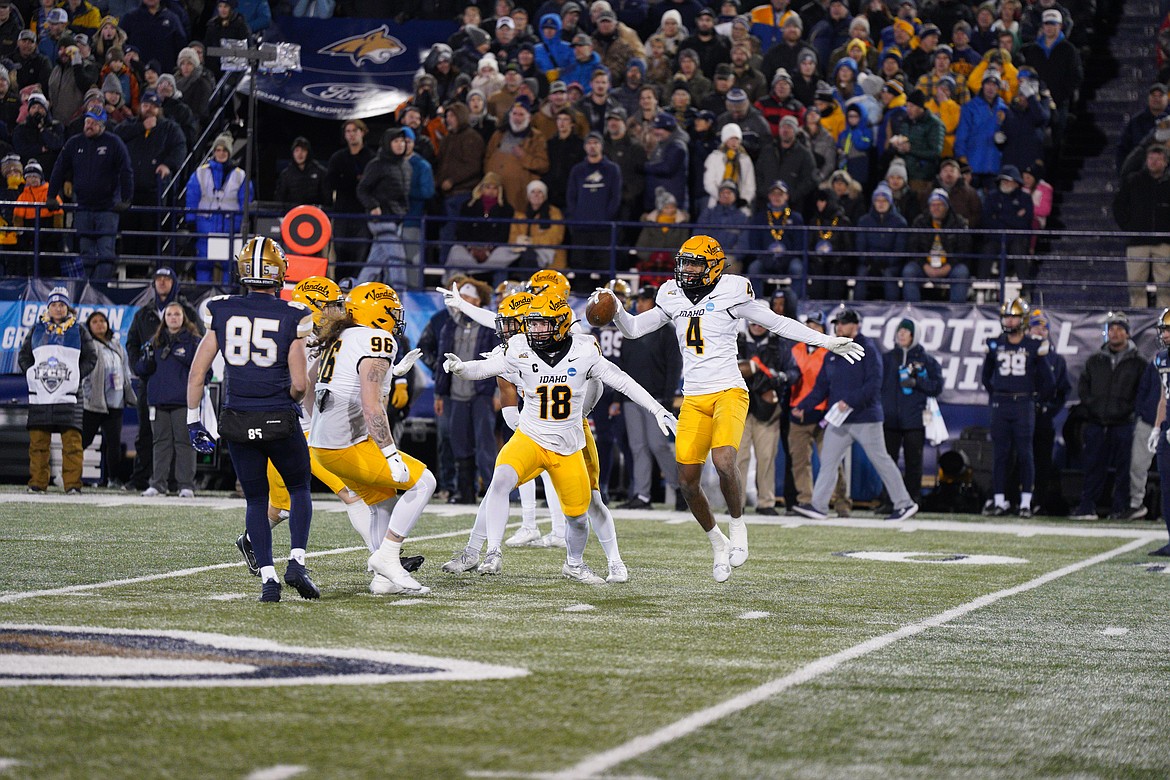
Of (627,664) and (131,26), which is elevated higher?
(131,26)

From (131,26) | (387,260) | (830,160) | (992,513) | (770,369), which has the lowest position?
(992,513)

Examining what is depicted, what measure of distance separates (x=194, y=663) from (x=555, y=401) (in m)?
3.49

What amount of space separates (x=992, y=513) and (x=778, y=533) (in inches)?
148

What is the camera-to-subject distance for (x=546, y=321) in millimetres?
9203

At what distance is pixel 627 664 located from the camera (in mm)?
6609

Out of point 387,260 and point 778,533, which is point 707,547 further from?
point 387,260

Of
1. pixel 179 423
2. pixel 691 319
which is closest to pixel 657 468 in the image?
pixel 179 423

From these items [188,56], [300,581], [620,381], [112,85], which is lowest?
[300,581]

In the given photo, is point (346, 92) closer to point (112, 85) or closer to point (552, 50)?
point (552, 50)

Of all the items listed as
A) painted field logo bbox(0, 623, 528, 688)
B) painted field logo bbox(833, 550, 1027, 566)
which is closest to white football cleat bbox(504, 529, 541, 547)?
painted field logo bbox(833, 550, 1027, 566)

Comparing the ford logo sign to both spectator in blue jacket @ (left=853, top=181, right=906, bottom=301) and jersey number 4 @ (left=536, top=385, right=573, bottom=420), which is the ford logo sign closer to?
spectator in blue jacket @ (left=853, top=181, right=906, bottom=301)

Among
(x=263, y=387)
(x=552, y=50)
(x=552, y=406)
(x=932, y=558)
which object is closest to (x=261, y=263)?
(x=263, y=387)

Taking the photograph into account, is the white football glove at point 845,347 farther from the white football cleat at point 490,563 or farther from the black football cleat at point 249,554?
the black football cleat at point 249,554

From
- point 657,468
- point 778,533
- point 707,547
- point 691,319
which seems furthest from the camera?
point 657,468
